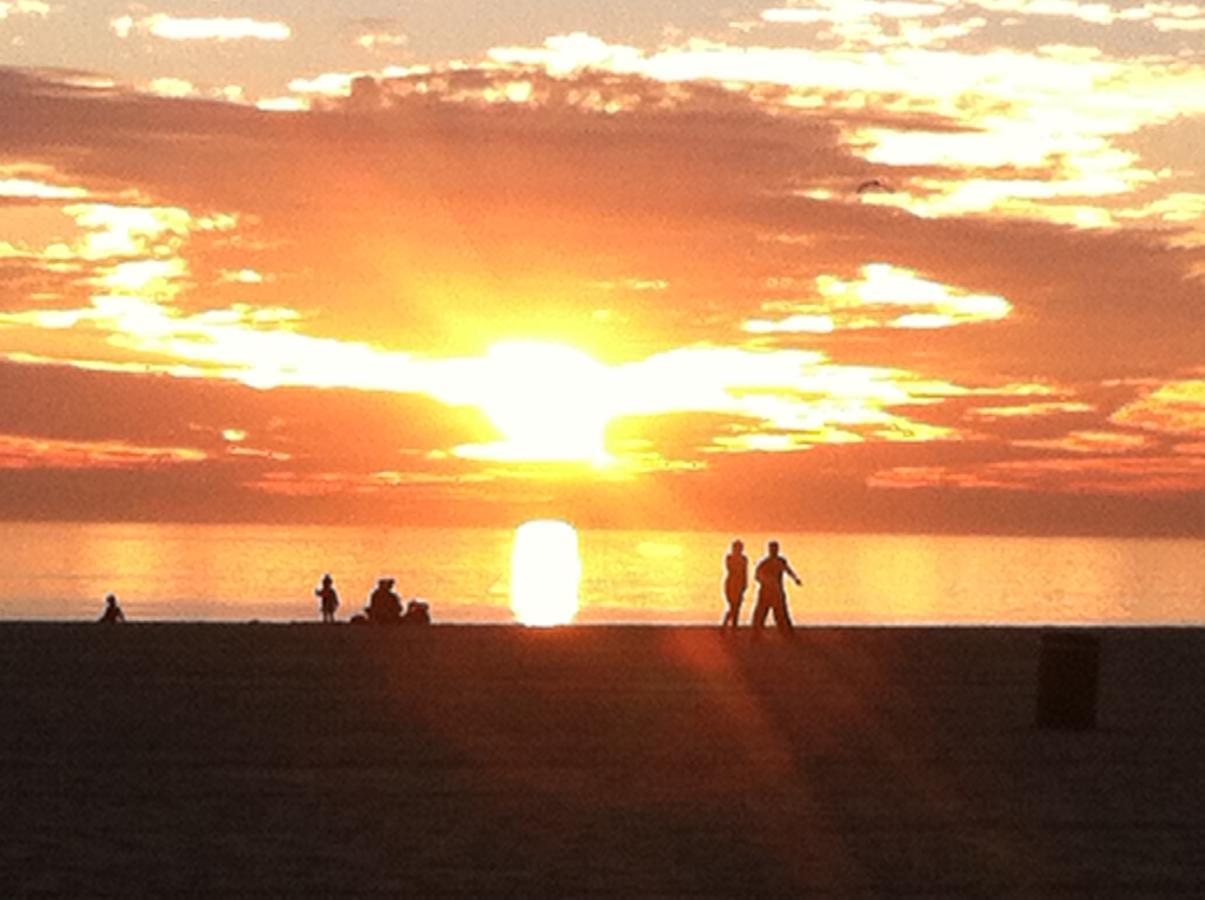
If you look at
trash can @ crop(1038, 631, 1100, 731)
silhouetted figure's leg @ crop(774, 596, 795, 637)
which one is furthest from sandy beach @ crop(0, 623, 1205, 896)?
silhouetted figure's leg @ crop(774, 596, 795, 637)

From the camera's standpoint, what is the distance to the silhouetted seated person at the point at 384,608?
43656mm

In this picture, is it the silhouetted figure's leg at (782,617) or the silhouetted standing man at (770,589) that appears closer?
the silhouetted standing man at (770,589)

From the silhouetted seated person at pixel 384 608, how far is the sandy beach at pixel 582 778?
10.3m

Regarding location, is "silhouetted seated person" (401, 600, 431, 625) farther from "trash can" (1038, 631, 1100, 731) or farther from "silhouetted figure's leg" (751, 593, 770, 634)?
"trash can" (1038, 631, 1100, 731)

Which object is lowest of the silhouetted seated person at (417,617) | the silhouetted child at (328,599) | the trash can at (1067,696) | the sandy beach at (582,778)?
the sandy beach at (582,778)

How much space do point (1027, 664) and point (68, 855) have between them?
2158 cm

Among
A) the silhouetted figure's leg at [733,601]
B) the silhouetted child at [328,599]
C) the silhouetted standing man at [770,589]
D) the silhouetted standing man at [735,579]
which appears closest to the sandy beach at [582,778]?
the silhouetted standing man at [770,589]

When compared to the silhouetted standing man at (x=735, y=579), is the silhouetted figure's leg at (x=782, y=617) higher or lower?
lower

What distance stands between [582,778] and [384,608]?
2498 cm

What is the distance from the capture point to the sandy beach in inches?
571

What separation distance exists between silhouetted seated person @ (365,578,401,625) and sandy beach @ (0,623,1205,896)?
33.9 feet

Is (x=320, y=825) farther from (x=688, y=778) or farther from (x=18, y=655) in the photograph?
(x=18, y=655)

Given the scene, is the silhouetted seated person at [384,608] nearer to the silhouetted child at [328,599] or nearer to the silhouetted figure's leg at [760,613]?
the silhouetted child at [328,599]

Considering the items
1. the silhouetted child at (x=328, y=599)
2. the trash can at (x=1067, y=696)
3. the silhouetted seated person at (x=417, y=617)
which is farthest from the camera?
the silhouetted child at (x=328, y=599)
